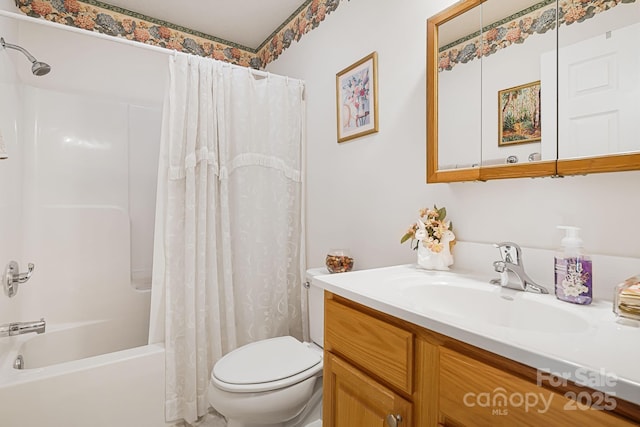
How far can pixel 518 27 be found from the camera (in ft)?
3.27

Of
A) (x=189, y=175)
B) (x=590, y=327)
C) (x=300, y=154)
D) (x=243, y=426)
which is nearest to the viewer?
(x=590, y=327)

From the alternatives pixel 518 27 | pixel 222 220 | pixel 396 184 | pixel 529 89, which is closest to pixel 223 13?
pixel 222 220

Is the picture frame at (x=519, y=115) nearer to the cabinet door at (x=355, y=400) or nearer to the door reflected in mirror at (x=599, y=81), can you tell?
the door reflected in mirror at (x=599, y=81)

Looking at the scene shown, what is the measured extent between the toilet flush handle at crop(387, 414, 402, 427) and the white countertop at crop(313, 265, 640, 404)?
23 cm

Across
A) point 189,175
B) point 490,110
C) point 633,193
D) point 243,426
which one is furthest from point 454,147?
point 243,426

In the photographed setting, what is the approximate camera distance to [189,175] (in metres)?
1.64

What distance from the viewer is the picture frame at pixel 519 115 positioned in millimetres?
954

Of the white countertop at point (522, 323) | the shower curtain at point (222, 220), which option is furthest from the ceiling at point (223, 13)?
the white countertop at point (522, 323)

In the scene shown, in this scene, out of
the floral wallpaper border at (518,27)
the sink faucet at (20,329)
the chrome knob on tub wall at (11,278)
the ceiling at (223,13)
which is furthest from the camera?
the ceiling at (223,13)

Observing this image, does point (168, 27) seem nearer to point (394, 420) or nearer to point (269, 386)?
point (269, 386)

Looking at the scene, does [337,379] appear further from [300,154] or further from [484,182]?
[300,154]

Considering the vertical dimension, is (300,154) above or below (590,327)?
above

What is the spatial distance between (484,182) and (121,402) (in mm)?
1845

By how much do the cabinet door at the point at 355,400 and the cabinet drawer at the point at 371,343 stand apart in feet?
0.09
